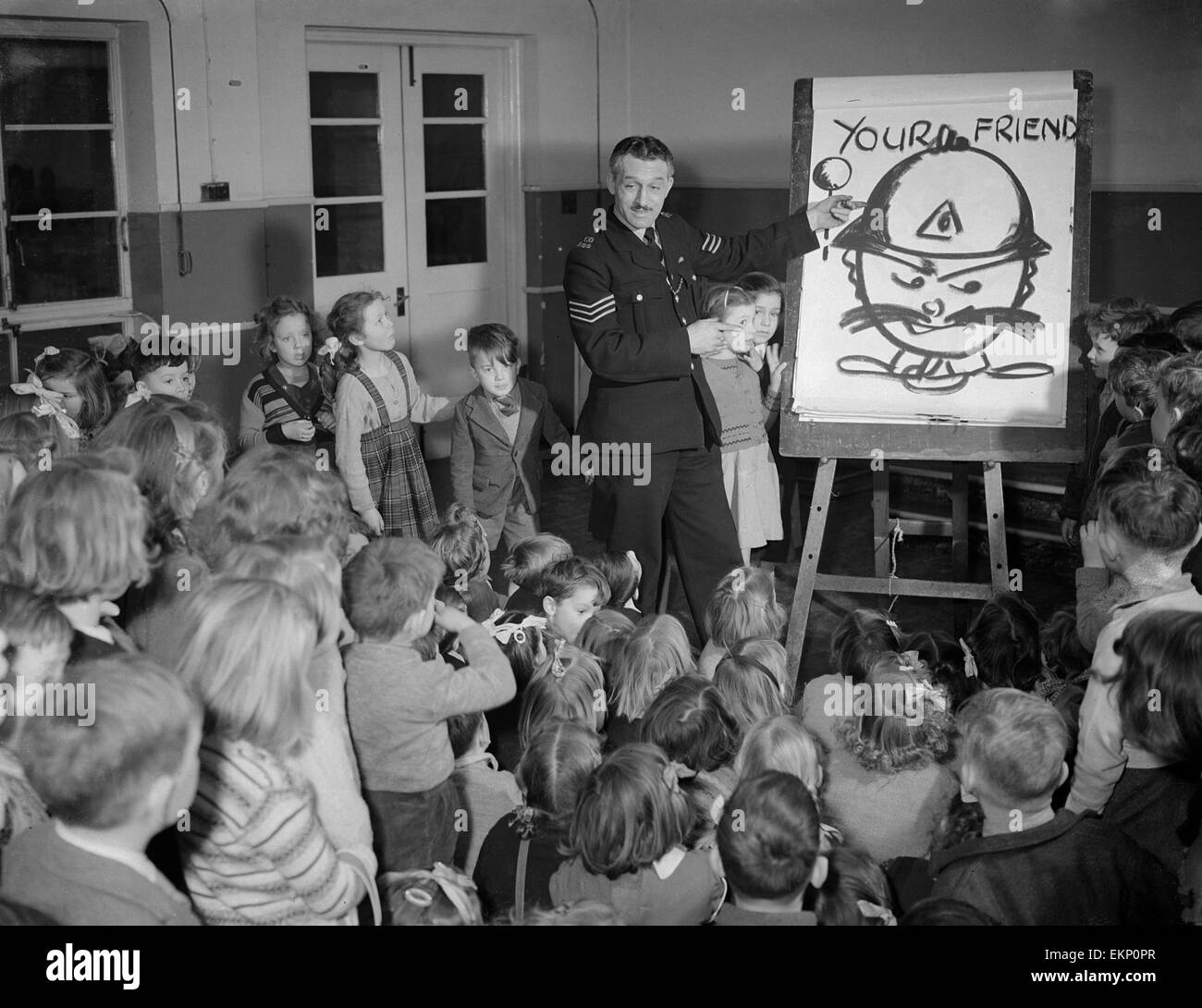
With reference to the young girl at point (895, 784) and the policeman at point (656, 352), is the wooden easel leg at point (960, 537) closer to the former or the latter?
the policeman at point (656, 352)

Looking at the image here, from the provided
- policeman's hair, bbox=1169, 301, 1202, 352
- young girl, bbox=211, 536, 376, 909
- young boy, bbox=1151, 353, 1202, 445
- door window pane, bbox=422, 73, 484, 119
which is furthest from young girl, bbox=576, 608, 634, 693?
door window pane, bbox=422, 73, 484, 119

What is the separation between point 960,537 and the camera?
4258 millimetres

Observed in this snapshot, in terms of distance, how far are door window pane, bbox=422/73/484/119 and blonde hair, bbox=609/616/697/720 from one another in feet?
14.7

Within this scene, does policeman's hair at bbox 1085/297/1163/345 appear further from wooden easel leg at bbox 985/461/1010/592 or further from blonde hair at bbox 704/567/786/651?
blonde hair at bbox 704/567/786/651

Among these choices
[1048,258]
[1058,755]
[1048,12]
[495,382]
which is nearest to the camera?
[1058,755]

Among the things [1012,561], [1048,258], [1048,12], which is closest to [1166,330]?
[1048,258]

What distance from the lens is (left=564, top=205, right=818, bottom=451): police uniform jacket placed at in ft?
11.9

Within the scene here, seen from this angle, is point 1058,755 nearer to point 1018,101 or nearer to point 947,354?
point 947,354

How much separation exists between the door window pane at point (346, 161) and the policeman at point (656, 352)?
3.01 m

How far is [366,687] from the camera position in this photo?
2377 millimetres

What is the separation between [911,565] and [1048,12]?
240 centimetres

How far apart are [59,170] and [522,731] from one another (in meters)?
3.82

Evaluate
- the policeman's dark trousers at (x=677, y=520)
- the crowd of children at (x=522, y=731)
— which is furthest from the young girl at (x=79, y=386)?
the policeman's dark trousers at (x=677, y=520)

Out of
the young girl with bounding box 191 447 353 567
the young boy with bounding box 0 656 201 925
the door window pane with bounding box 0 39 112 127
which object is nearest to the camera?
the young boy with bounding box 0 656 201 925
